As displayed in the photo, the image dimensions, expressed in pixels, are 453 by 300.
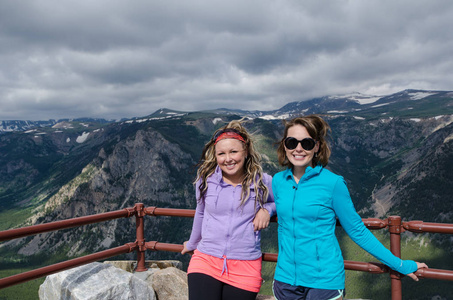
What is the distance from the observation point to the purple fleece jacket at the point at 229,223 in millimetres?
5477

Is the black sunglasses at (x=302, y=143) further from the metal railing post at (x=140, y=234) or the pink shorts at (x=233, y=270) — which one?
the metal railing post at (x=140, y=234)

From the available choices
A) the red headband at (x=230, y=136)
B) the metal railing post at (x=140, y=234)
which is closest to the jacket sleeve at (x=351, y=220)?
the red headband at (x=230, y=136)

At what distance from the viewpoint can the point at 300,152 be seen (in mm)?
5406

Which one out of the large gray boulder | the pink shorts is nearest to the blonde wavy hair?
the pink shorts

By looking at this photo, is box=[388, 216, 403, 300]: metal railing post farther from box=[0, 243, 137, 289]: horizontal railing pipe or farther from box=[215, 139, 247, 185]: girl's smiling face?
box=[0, 243, 137, 289]: horizontal railing pipe

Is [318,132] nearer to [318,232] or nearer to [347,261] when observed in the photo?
[318,232]

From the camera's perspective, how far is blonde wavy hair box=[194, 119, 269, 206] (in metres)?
5.69

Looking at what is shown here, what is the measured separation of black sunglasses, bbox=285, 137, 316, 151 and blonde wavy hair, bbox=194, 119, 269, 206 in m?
0.72

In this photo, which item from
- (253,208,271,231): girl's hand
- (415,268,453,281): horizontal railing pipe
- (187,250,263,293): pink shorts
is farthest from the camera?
(415,268,453,281): horizontal railing pipe

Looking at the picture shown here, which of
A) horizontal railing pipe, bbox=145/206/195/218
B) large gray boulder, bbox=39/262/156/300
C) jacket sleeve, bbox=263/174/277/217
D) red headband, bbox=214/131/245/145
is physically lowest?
large gray boulder, bbox=39/262/156/300

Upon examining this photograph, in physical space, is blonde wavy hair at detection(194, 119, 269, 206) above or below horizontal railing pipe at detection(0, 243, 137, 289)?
above

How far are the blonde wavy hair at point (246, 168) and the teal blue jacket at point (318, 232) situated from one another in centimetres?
64

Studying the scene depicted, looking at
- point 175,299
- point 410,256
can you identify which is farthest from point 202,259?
point 410,256

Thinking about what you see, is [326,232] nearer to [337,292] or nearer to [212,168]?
[337,292]
